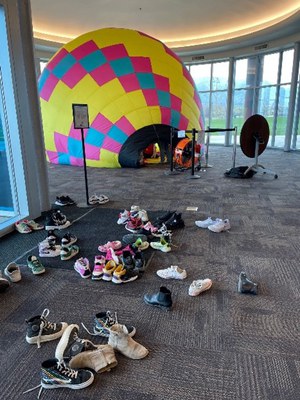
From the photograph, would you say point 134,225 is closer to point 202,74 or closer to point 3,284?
point 3,284

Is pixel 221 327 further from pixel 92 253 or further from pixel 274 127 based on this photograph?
pixel 274 127

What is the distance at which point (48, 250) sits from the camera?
3.02 m

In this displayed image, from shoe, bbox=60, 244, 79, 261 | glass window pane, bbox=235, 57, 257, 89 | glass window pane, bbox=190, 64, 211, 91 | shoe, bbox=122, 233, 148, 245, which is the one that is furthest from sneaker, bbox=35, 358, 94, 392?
glass window pane, bbox=190, 64, 211, 91

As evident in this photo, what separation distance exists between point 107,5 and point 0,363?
10.1 meters

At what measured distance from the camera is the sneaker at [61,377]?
1536 mm

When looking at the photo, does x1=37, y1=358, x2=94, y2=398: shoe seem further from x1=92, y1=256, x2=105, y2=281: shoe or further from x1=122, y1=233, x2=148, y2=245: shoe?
x1=122, y1=233, x2=148, y2=245: shoe

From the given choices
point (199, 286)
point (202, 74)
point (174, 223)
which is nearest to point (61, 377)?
point (199, 286)

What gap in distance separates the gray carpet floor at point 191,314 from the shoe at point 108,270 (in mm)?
59

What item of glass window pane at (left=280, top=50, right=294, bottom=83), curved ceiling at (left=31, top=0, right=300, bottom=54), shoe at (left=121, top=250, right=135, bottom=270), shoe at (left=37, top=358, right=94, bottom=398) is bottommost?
shoe at (left=37, top=358, right=94, bottom=398)

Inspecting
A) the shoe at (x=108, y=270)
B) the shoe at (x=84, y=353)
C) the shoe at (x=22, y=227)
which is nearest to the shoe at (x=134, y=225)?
the shoe at (x=108, y=270)

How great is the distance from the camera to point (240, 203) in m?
4.73

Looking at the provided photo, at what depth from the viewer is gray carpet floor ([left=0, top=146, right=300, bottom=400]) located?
5.10ft

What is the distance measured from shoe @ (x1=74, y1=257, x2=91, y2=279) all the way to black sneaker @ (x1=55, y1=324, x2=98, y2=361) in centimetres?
79

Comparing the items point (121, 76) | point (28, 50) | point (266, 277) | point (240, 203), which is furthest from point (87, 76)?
point (266, 277)
